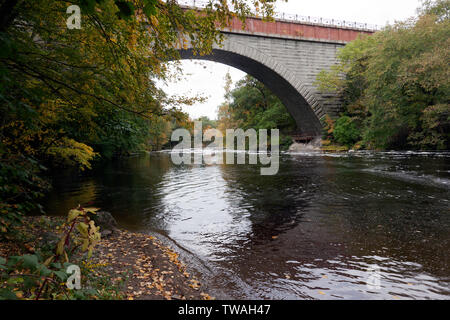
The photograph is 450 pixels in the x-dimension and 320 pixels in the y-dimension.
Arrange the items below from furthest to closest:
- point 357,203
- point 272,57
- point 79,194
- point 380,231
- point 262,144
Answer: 1. point 262,144
2. point 272,57
3. point 79,194
4. point 357,203
5. point 380,231

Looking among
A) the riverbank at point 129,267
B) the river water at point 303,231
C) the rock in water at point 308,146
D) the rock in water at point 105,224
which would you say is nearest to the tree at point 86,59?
the riverbank at point 129,267

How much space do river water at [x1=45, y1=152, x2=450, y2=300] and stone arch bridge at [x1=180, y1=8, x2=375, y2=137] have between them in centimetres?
1906

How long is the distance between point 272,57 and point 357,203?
22573 millimetres

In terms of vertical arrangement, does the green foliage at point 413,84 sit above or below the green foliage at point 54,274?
above

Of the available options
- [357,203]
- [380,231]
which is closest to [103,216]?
[380,231]

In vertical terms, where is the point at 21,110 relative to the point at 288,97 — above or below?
below

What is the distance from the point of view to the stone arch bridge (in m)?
25.6

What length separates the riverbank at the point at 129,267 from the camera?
2.88m

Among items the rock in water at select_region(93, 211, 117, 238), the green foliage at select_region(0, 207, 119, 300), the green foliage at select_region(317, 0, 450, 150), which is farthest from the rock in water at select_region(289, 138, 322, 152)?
the green foliage at select_region(0, 207, 119, 300)

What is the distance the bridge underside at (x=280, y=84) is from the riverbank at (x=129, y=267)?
2198cm

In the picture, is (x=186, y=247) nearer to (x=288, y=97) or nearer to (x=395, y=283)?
(x=395, y=283)

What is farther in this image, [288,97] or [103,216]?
[288,97]

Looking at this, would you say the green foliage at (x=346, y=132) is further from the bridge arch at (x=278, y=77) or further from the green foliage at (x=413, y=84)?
the green foliage at (x=413, y=84)
